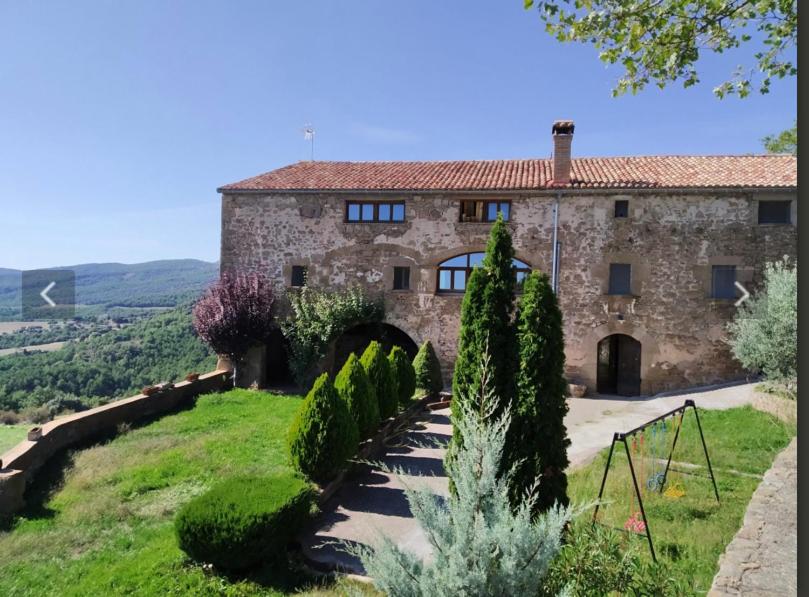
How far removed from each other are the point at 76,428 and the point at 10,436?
332 cm

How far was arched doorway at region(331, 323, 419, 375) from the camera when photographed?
1773 cm

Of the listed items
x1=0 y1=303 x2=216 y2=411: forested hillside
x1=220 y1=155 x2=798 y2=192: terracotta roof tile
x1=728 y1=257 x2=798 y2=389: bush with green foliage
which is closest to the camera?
x1=728 y1=257 x2=798 y2=389: bush with green foliage

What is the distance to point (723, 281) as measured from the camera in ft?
47.3

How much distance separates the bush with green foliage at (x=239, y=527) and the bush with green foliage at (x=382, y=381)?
5173mm

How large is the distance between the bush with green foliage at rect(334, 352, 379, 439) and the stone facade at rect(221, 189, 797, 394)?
6902 mm

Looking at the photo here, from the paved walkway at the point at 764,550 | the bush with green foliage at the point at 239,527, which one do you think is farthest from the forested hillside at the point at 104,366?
the paved walkway at the point at 764,550

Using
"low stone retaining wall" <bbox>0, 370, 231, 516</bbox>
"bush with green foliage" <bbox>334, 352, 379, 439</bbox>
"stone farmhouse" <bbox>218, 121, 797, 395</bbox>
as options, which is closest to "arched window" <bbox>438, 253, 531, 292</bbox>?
"stone farmhouse" <bbox>218, 121, 797, 395</bbox>

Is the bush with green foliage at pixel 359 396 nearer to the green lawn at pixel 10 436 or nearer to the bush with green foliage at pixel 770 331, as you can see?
the bush with green foliage at pixel 770 331

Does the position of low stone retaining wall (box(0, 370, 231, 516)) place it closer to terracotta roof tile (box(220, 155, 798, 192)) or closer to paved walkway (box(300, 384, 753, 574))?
paved walkway (box(300, 384, 753, 574))

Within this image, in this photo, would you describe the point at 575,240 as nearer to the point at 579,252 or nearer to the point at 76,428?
the point at 579,252

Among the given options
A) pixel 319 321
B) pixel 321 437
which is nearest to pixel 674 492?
pixel 321 437

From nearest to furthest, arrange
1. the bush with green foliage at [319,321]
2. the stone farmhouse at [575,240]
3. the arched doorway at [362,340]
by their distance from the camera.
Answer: the stone farmhouse at [575,240]
the bush with green foliage at [319,321]
the arched doorway at [362,340]

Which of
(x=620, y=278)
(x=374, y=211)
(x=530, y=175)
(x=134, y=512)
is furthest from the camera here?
(x=374, y=211)

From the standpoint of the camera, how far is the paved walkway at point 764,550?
3.35 metres
